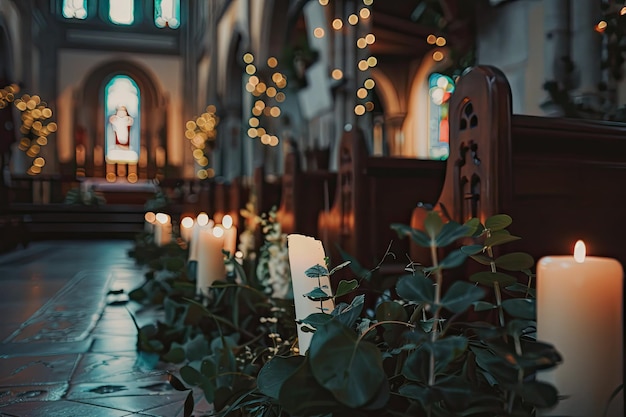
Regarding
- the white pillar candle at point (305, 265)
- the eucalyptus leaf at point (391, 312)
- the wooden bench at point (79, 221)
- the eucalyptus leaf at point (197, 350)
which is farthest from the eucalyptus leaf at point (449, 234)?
the wooden bench at point (79, 221)

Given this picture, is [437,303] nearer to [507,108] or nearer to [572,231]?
[507,108]

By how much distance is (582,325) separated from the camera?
54cm

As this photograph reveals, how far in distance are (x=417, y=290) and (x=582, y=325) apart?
140 millimetres

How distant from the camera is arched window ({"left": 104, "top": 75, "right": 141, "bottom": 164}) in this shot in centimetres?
1734

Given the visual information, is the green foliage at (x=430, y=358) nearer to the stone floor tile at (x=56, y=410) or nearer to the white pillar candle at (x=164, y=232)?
the stone floor tile at (x=56, y=410)

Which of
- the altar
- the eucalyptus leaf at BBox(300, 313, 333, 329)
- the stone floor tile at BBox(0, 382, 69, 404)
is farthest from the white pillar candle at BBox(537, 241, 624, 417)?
the altar

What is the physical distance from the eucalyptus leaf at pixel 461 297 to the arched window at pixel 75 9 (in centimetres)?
1824

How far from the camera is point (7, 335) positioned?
248 centimetres

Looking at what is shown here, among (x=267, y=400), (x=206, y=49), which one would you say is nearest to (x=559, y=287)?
(x=267, y=400)

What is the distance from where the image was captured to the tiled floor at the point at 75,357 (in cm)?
153

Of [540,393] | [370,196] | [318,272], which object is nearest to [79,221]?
[370,196]

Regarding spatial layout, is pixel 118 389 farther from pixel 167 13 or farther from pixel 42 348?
pixel 167 13

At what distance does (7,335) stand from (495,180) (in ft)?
Result: 6.47

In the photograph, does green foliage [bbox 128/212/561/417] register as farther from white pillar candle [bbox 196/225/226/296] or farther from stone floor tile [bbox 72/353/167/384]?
white pillar candle [bbox 196/225/226/296]
